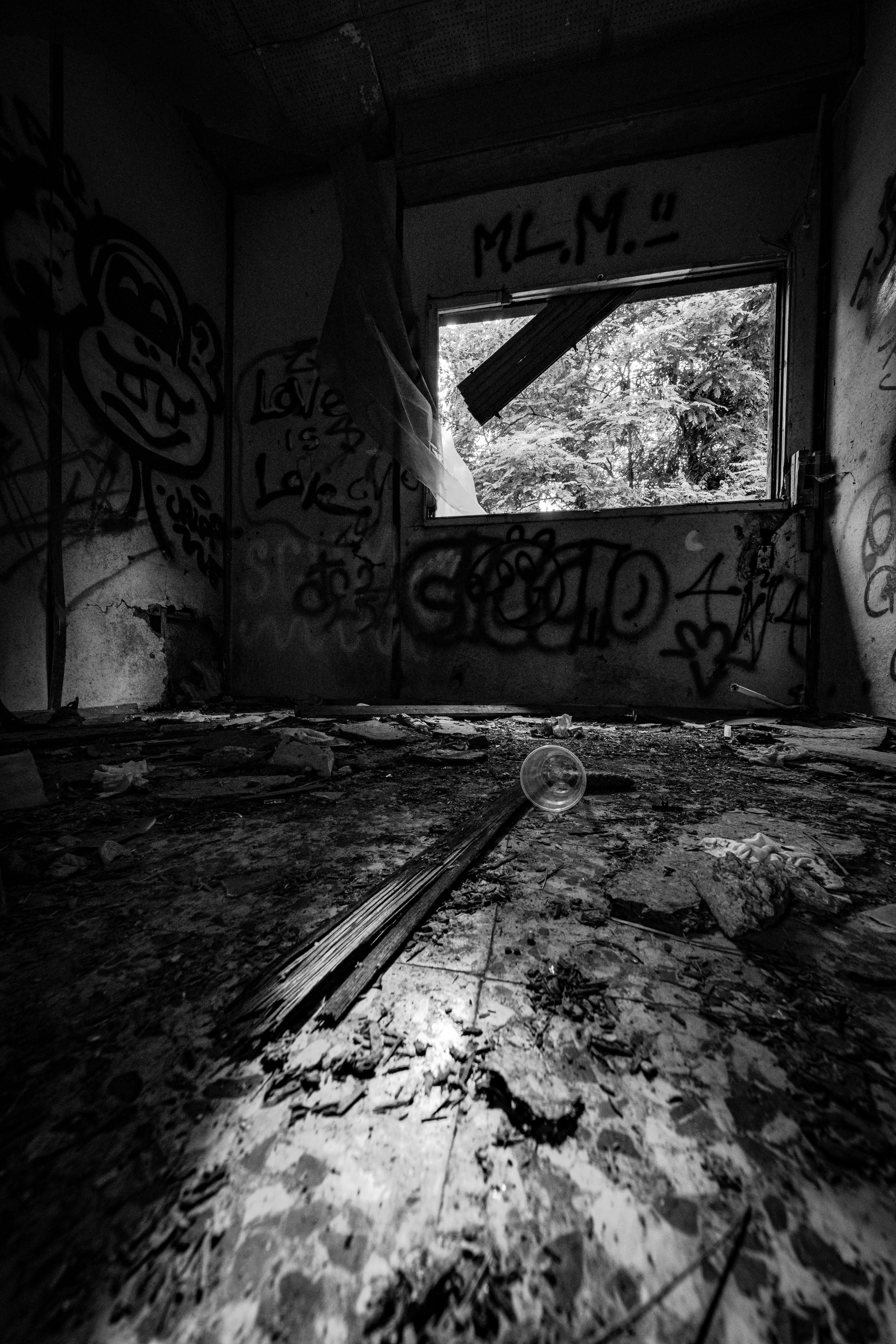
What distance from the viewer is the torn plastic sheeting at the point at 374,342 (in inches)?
162

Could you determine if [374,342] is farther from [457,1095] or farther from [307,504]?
[457,1095]

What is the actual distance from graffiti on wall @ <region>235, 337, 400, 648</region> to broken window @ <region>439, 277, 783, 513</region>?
2.99 m

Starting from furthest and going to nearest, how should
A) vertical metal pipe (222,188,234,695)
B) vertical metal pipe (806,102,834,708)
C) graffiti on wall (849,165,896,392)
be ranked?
vertical metal pipe (222,188,234,695)
vertical metal pipe (806,102,834,708)
graffiti on wall (849,165,896,392)

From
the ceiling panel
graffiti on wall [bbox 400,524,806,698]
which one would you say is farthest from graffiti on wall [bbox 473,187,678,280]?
graffiti on wall [bbox 400,524,806,698]

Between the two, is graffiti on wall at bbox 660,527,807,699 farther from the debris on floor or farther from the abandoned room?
the debris on floor

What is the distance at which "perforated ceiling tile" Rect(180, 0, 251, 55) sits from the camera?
380 cm

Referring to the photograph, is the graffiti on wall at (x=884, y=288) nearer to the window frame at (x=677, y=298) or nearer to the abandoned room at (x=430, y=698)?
the abandoned room at (x=430, y=698)

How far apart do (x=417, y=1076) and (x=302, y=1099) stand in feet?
0.46

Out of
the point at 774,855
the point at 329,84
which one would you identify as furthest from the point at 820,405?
the point at 329,84

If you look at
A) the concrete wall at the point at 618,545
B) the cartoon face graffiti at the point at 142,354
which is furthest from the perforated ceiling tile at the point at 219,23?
the concrete wall at the point at 618,545

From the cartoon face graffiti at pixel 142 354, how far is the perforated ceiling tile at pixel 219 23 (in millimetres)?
1493

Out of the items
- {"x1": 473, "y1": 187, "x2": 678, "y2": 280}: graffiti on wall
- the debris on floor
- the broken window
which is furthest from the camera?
the broken window

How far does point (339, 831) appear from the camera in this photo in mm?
1528

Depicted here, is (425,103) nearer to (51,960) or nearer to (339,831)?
(339,831)
